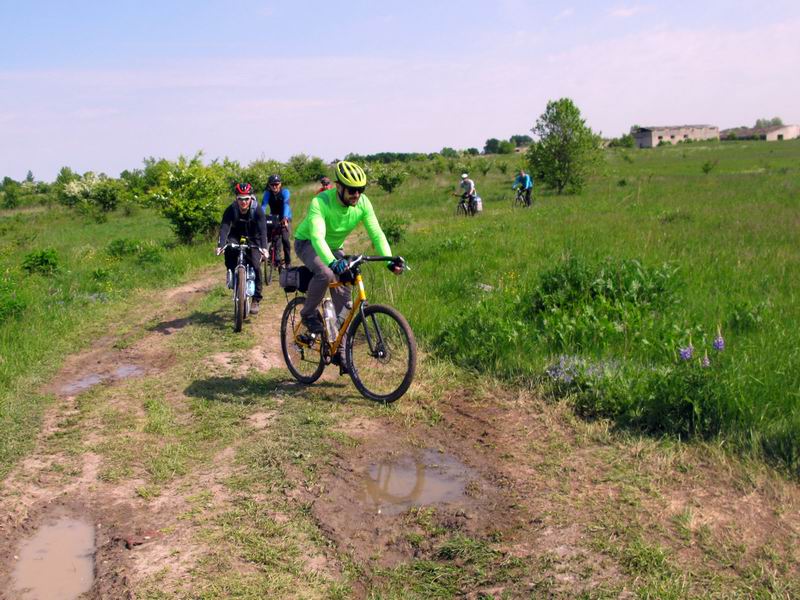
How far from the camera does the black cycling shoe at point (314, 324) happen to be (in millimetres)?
6219

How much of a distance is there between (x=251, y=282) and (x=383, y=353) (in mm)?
3699

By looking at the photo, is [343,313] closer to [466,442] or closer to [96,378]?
[466,442]

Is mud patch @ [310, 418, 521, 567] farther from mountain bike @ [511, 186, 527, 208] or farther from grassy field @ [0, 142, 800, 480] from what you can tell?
mountain bike @ [511, 186, 527, 208]

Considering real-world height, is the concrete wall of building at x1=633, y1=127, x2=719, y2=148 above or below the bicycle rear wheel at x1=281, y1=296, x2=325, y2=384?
above

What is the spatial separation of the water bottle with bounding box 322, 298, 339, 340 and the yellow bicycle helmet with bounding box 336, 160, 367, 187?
3.94 feet

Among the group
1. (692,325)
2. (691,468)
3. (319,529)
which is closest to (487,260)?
(692,325)

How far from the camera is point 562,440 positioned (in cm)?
478

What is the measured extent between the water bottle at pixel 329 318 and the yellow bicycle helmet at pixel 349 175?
1.20 meters

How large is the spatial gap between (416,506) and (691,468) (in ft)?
5.97

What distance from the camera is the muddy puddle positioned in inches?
262

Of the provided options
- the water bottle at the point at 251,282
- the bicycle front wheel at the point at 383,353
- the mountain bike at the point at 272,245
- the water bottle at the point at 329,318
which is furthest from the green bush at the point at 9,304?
the bicycle front wheel at the point at 383,353

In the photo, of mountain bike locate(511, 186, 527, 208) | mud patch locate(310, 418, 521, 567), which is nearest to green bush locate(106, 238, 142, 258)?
mud patch locate(310, 418, 521, 567)

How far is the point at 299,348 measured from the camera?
659 cm

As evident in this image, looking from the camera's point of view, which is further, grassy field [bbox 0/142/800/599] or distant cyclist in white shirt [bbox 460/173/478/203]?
distant cyclist in white shirt [bbox 460/173/478/203]
